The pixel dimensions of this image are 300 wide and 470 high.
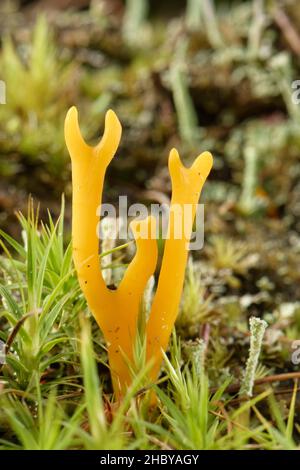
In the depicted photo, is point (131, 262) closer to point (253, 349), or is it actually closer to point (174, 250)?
point (174, 250)

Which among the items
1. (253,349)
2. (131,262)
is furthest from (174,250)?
(253,349)

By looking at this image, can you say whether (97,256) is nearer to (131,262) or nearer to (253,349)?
(131,262)

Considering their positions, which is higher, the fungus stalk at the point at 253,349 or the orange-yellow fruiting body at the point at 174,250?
the orange-yellow fruiting body at the point at 174,250

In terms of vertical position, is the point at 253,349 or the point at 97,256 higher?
the point at 97,256

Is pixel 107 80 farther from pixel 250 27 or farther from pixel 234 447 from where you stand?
pixel 234 447

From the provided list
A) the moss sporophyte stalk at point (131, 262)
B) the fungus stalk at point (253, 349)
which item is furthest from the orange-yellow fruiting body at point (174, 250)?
the fungus stalk at point (253, 349)

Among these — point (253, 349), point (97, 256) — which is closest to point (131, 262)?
point (97, 256)

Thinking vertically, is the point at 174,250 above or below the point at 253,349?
above

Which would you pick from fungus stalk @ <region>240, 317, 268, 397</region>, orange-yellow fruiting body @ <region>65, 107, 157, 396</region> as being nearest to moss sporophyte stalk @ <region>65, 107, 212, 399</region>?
orange-yellow fruiting body @ <region>65, 107, 157, 396</region>

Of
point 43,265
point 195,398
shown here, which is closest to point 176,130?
point 43,265

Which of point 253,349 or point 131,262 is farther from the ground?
point 131,262

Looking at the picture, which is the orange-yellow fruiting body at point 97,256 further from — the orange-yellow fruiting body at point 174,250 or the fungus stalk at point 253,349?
the fungus stalk at point 253,349
